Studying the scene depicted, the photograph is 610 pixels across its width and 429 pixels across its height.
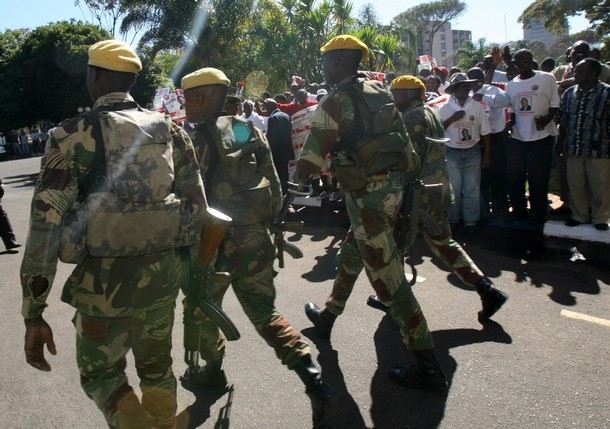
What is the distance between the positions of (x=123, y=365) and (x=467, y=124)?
5266mm

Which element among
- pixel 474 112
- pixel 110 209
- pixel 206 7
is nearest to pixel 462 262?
pixel 110 209

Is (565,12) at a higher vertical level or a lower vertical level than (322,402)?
higher

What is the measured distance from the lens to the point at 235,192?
297 centimetres

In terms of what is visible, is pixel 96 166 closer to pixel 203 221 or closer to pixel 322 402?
pixel 203 221

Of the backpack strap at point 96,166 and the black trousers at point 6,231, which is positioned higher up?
the backpack strap at point 96,166

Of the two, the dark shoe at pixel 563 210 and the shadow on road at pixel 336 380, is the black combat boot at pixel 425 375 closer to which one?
the shadow on road at pixel 336 380

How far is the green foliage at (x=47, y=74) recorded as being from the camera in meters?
26.1

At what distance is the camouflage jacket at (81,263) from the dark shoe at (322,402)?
92cm

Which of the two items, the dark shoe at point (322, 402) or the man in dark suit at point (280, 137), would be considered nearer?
the dark shoe at point (322, 402)

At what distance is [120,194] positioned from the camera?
2.11 m

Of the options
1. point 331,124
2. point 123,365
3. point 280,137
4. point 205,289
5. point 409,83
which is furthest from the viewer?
point 280,137

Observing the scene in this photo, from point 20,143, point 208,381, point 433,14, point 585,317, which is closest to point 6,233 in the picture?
point 208,381

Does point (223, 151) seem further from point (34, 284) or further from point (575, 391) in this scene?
point (575, 391)

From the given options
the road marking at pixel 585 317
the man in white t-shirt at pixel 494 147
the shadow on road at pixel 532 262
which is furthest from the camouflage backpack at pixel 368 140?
the man in white t-shirt at pixel 494 147
